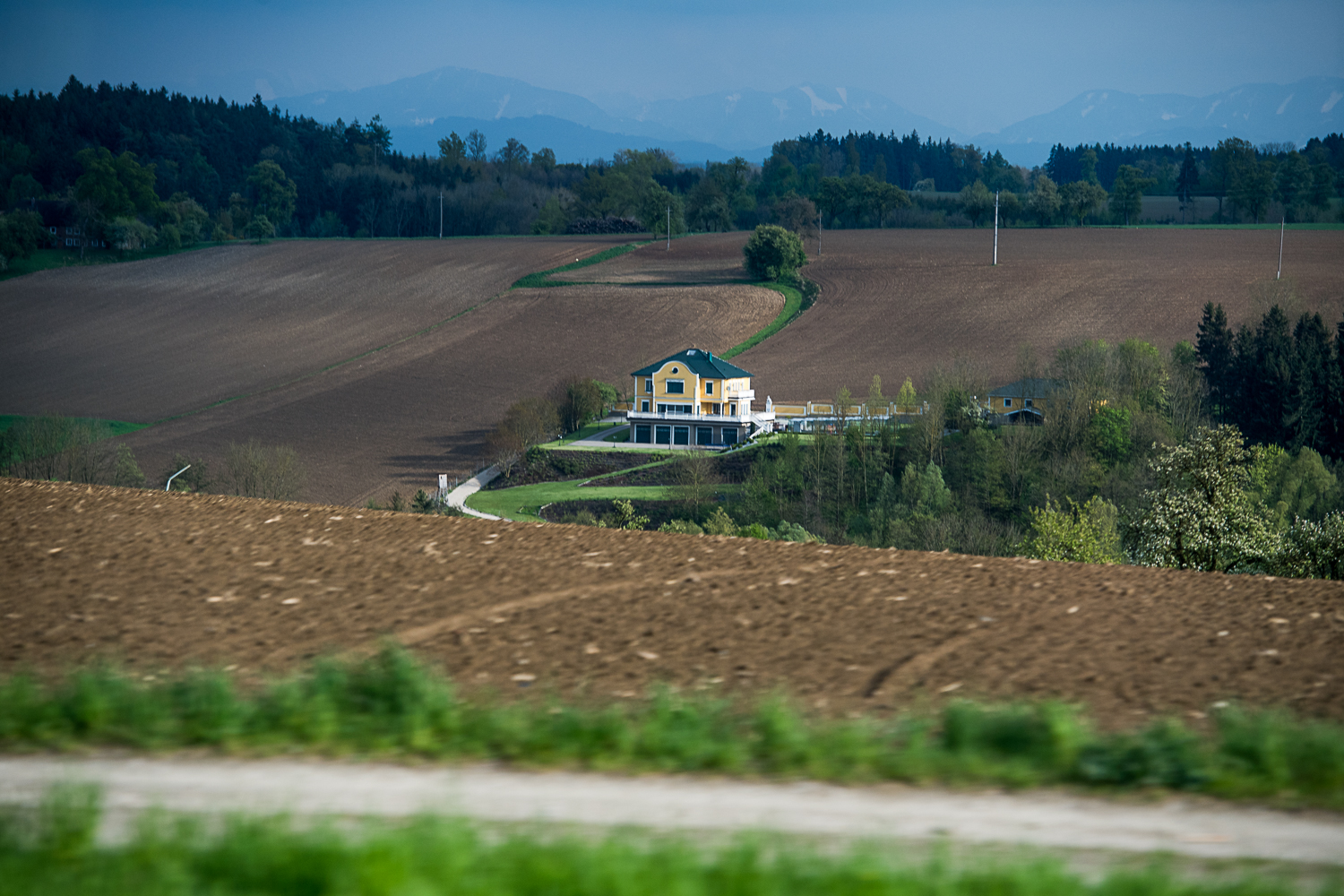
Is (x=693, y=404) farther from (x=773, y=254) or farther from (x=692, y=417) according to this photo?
(x=773, y=254)

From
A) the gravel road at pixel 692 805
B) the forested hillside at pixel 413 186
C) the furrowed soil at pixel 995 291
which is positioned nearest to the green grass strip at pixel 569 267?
the furrowed soil at pixel 995 291

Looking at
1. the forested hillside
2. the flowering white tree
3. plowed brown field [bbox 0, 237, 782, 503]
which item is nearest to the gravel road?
the flowering white tree

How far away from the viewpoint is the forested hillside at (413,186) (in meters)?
130

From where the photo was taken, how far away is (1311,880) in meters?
3.96

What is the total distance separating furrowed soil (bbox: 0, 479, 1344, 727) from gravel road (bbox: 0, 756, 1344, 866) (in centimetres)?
99

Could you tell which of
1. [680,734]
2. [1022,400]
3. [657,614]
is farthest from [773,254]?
[680,734]

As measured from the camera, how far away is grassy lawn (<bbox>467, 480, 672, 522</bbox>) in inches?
2174

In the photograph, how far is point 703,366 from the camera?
239 ft

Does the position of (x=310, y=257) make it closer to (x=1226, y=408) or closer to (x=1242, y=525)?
(x=1226, y=408)

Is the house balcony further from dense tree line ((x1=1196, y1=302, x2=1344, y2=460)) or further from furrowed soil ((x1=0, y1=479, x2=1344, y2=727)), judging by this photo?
furrowed soil ((x1=0, y1=479, x2=1344, y2=727))

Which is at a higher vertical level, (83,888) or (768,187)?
(768,187)

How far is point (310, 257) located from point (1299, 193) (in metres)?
113

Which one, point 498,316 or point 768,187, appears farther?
point 768,187

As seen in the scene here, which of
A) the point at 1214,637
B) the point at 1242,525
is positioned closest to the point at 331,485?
the point at 1242,525
